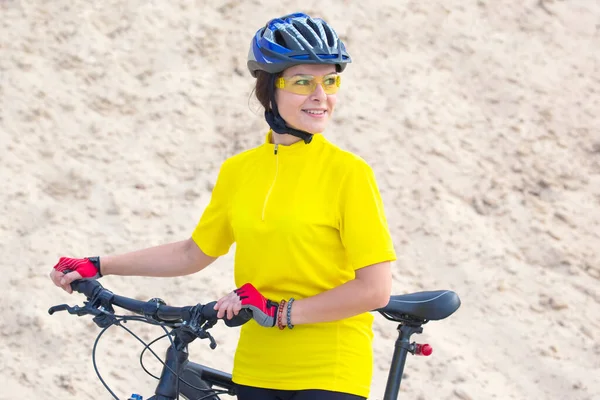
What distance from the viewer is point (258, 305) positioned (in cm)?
306

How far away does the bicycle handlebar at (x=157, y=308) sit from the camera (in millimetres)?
3076

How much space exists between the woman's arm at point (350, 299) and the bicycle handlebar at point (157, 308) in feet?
0.60

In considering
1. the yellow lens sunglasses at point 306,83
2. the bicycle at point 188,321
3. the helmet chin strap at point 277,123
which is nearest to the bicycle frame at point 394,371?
the bicycle at point 188,321

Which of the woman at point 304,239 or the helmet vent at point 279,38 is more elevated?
the helmet vent at point 279,38

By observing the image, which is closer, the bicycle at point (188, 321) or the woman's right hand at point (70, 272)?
the bicycle at point (188, 321)

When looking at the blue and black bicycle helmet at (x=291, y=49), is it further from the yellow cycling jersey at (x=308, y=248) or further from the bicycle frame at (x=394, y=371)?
the bicycle frame at (x=394, y=371)

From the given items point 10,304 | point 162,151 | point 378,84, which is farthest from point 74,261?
point 378,84

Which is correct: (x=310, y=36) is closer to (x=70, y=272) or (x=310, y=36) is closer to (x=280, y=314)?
(x=280, y=314)

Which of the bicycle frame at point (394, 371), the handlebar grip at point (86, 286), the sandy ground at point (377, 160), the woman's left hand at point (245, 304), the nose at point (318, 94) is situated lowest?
the sandy ground at point (377, 160)

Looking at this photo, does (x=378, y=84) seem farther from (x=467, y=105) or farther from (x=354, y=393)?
(x=354, y=393)

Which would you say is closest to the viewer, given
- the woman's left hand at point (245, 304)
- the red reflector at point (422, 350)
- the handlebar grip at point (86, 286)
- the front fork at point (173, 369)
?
the woman's left hand at point (245, 304)

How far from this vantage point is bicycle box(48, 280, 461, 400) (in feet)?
10.4

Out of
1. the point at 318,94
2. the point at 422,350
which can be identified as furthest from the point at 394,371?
the point at 318,94

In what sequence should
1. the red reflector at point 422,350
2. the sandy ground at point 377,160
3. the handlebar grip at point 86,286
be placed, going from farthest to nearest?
the sandy ground at point 377,160
the red reflector at point 422,350
the handlebar grip at point 86,286
